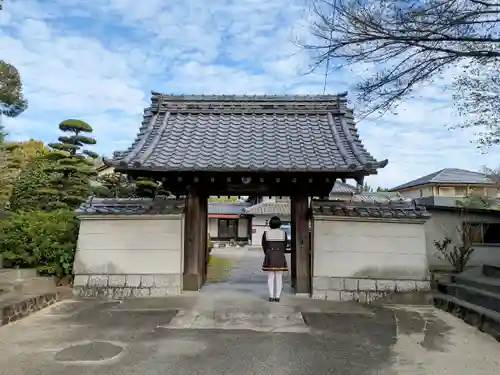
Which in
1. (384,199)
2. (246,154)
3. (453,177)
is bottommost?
(384,199)

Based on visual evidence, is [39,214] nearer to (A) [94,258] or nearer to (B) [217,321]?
(A) [94,258]

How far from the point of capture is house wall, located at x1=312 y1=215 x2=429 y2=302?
763 centimetres

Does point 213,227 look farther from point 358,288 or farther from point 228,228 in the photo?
point 358,288

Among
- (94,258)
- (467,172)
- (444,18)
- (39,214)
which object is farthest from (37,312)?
(467,172)

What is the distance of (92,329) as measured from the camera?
5523 millimetres

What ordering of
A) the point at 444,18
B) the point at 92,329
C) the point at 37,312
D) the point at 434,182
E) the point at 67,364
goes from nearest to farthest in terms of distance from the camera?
the point at 67,364 < the point at 444,18 < the point at 92,329 < the point at 37,312 < the point at 434,182

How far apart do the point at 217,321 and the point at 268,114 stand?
5.17 m

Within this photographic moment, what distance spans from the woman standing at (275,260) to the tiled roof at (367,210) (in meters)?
0.90

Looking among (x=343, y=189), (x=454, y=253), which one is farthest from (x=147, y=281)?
(x=343, y=189)

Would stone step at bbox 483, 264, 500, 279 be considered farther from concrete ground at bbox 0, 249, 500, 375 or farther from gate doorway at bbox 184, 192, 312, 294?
gate doorway at bbox 184, 192, 312, 294

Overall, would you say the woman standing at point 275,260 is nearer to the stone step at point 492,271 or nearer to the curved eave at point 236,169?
the curved eave at point 236,169

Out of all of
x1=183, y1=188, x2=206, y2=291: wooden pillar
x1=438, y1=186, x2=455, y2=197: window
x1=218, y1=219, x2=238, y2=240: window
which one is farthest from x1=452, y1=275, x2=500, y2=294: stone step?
x1=218, y1=219, x2=238, y2=240: window

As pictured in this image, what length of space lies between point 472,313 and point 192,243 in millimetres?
4898

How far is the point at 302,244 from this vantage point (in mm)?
7914
